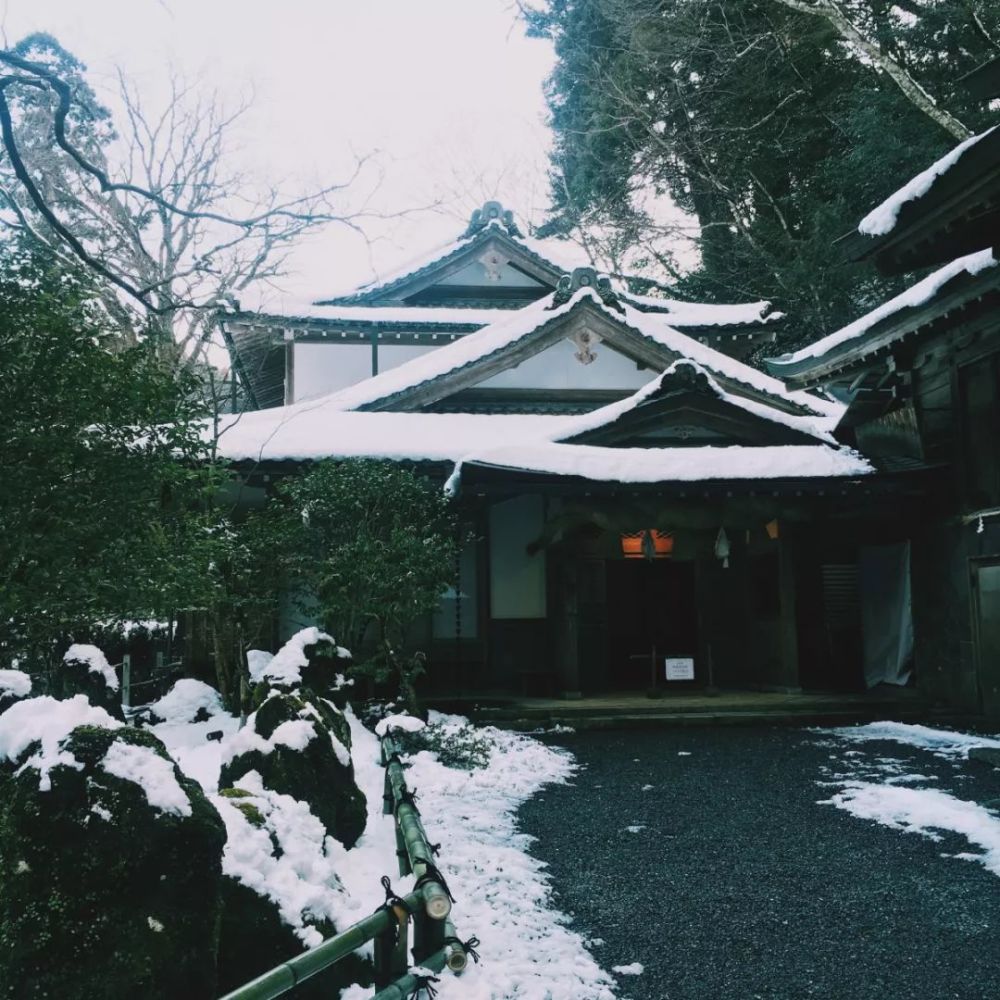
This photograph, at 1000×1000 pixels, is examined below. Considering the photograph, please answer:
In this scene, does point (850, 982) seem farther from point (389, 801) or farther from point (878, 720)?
point (878, 720)

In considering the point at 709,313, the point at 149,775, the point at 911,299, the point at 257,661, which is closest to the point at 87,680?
the point at 257,661

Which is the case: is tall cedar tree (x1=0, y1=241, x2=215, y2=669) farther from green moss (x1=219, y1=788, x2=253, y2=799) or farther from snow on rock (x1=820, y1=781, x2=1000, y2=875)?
snow on rock (x1=820, y1=781, x2=1000, y2=875)

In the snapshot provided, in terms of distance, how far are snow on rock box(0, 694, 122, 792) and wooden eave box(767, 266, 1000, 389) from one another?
385 inches

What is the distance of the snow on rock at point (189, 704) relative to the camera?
9719mm

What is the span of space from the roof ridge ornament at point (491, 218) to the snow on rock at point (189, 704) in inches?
500

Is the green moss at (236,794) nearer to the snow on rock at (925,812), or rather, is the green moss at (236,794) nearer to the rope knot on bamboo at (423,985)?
the rope knot on bamboo at (423,985)

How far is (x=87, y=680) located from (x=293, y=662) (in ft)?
8.22

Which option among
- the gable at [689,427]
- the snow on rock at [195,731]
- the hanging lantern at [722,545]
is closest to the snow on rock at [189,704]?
the snow on rock at [195,731]

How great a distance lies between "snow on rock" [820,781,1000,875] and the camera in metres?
5.64

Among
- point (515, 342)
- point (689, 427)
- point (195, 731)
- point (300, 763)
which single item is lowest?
point (195, 731)

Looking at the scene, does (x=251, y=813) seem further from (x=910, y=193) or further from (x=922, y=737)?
(x=922, y=737)

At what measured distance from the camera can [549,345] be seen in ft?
48.2

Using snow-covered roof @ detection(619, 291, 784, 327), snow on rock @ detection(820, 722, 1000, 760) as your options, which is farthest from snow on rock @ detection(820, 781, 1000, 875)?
snow-covered roof @ detection(619, 291, 784, 327)

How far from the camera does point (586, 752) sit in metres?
9.10
